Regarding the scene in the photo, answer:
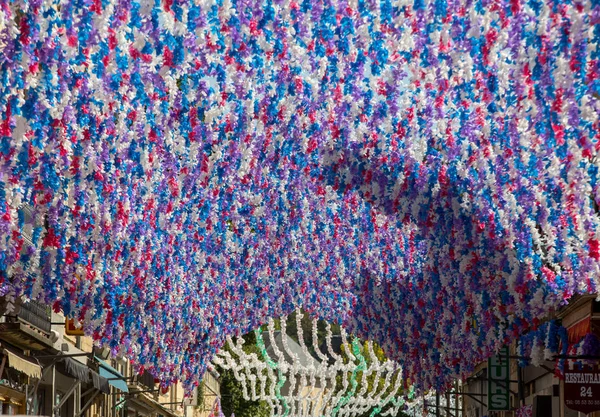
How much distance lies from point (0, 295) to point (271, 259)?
6939 mm

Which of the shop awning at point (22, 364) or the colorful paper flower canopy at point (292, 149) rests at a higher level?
the colorful paper flower canopy at point (292, 149)

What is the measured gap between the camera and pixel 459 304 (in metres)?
20.4

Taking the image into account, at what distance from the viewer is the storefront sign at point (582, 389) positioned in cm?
1509

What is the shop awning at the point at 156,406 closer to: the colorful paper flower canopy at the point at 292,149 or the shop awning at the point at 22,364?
the shop awning at the point at 22,364

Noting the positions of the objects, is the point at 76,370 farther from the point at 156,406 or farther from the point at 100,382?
the point at 156,406

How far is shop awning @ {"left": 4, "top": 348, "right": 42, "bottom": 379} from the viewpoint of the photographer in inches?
746

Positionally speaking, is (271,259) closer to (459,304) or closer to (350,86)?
(459,304)

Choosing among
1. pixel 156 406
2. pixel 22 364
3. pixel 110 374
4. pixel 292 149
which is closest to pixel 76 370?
pixel 22 364

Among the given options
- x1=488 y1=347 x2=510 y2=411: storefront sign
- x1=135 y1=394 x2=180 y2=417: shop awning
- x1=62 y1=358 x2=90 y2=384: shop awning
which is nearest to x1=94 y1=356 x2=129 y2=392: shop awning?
x1=62 y1=358 x2=90 y2=384: shop awning

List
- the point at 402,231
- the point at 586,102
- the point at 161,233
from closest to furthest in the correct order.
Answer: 1. the point at 586,102
2. the point at 161,233
3. the point at 402,231

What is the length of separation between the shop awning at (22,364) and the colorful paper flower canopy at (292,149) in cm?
144

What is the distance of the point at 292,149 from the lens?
15.4 meters

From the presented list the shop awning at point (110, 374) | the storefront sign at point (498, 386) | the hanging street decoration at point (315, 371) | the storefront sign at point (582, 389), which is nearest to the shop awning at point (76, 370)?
the shop awning at point (110, 374)

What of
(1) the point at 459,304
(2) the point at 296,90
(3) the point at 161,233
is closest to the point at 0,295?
(3) the point at 161,233
